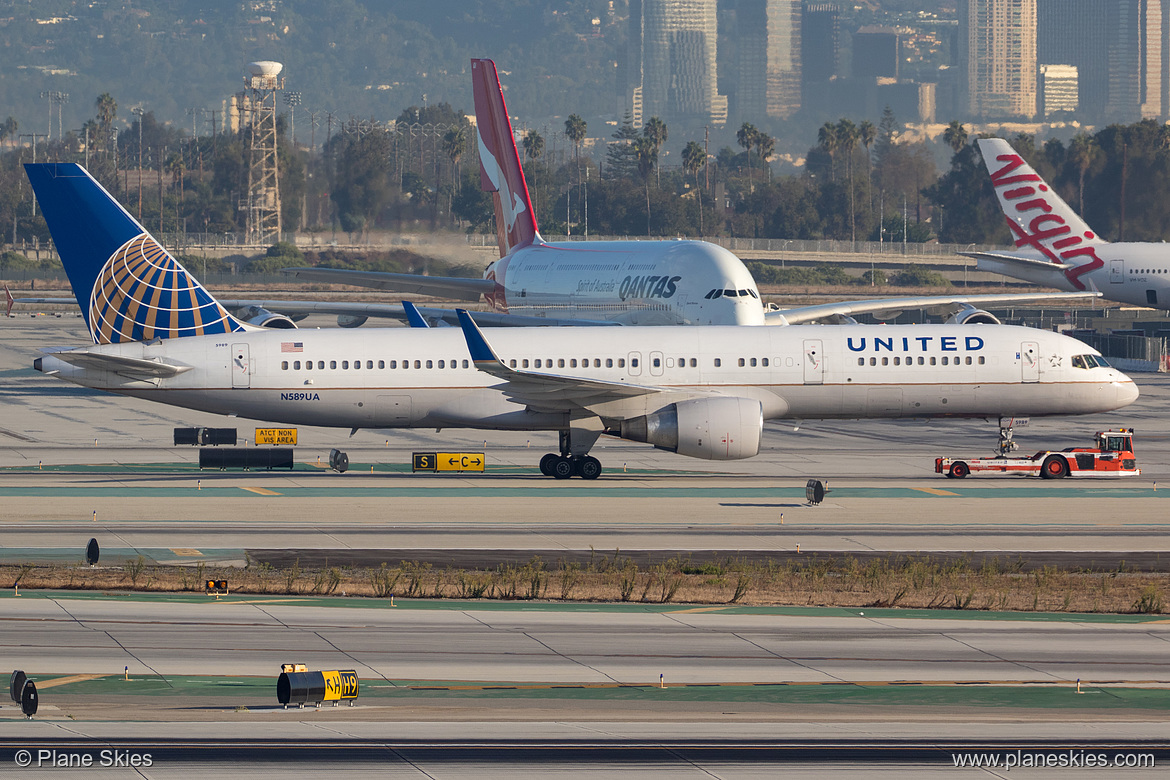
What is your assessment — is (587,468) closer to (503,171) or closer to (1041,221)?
(503,171)

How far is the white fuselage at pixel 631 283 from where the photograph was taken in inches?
2322

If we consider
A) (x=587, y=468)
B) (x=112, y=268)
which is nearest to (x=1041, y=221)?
(x=587, y=468)

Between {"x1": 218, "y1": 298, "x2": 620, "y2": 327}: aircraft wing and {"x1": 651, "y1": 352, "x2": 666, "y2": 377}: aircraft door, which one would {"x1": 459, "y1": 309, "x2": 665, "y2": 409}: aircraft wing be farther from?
{"x1": 218, "y1": 298, "x2": 620, "y2": 327}: aircraft wing

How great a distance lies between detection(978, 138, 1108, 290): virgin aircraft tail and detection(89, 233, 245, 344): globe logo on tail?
60.1 metres

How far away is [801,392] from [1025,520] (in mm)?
8677

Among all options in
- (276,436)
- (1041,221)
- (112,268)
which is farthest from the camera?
(1041,221)

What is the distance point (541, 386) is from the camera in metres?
41.8

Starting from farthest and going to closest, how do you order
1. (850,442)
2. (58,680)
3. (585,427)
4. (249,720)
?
(850,442)
(585,427)
(58,680)
(249,720)

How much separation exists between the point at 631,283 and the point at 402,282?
485 inches

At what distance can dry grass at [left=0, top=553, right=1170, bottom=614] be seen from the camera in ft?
92.9

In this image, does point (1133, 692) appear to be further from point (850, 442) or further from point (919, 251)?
point (919, 251)

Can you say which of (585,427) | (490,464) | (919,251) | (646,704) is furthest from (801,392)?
(919,251)

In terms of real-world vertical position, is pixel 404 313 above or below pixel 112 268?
below

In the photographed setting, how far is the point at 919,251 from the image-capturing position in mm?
191750
